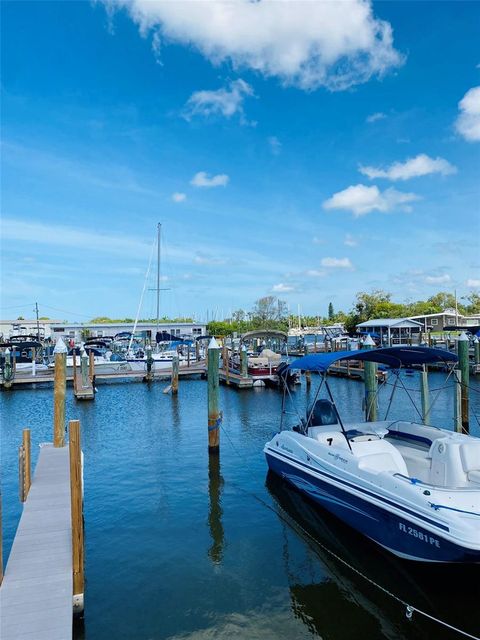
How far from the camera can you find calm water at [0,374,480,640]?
6562 mm

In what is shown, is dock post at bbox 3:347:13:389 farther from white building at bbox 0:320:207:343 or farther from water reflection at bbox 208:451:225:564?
white building at bbox 0:320:207:343

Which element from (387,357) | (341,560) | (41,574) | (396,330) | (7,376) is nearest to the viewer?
(41,574)

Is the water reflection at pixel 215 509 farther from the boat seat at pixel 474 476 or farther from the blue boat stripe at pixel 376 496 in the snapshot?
the boat seat at pixel 474 476

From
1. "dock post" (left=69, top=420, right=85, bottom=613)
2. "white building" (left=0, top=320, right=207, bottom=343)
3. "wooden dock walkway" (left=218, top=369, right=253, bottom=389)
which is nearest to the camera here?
"dock post" (left=69, top=420, right=85, bottom=613)

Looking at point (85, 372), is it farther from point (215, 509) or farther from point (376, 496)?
point (376, 496)

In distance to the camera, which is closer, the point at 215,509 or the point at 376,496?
the point at 376,496

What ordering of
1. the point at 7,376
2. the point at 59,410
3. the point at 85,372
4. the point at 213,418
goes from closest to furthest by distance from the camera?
the point at 59,410, the point at 213,418, the point at 85,372, the point at 7,376

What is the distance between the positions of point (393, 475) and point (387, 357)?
13.5 feet

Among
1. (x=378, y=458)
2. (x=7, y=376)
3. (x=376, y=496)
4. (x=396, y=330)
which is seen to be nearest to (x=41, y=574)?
(x=376, y=496)

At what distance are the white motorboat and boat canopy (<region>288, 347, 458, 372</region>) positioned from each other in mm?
23

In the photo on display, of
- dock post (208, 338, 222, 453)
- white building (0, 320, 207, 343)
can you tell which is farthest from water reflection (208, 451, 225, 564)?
white building (0, 320, 207, 343)

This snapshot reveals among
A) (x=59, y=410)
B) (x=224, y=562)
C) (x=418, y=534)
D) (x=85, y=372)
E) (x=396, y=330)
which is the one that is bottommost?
(x=224, y=562)

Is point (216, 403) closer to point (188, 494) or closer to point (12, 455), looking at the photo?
point (188, 494)

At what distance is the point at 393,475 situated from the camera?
7.94m
